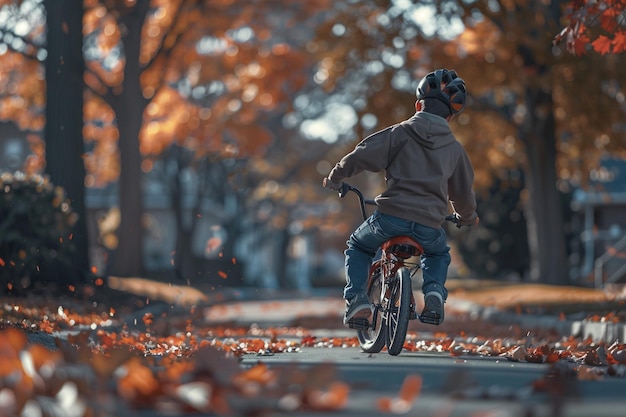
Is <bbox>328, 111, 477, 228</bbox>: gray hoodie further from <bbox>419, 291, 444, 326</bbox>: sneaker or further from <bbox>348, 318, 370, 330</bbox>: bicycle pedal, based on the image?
<bbox>348, 318, 370, 330</bbox>: bicycle pedal

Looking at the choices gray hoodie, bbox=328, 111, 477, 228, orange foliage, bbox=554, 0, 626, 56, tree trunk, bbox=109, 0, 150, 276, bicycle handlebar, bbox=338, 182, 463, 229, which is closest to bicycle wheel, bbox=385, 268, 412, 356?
gray hoodie, bbox=328, 111, 477, 228

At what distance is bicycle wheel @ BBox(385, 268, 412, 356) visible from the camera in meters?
8.61

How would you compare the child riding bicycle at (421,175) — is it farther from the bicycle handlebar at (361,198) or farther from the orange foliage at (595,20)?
the orange foliage at (595,20)

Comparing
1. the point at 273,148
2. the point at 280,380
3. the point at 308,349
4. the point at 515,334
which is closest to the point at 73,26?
the point at 515,334

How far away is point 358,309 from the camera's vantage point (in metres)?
8.93

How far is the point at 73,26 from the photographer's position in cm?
1920

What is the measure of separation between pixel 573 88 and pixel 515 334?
34.4 ft

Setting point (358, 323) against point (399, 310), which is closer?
point (399, 310)

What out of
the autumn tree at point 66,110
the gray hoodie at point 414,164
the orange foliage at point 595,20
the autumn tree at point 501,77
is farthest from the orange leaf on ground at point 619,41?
the autumn tree at point 501,77

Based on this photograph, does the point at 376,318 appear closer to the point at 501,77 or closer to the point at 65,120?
the point at 65,120

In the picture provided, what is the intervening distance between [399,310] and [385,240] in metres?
0.54

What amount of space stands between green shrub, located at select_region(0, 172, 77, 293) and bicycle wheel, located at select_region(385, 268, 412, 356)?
784 centimetres

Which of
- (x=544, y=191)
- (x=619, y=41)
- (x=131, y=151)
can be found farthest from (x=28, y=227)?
(x=544, y=191)

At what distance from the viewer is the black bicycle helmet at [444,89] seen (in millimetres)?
8961
